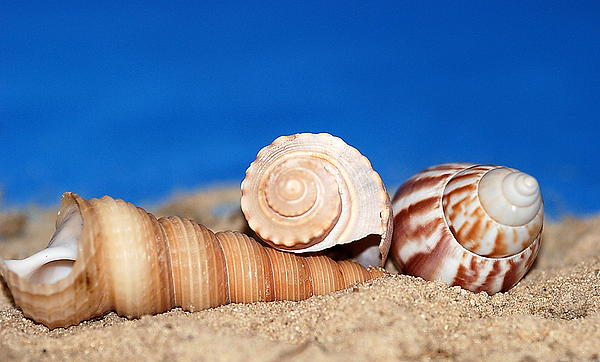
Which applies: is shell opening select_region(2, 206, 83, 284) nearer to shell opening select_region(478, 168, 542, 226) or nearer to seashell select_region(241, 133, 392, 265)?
seashell select_region(241, 133, 392, 265)

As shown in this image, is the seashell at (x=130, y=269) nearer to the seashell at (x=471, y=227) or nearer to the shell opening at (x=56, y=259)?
the shell opening at (x=56, y=259)

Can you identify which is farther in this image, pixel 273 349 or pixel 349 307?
pixel 349 307

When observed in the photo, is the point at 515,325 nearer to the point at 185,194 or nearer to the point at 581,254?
the point at 581,254

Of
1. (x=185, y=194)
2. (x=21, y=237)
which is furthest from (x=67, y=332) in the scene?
(x=185, y=194)

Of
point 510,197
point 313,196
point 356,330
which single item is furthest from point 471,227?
point 356,330

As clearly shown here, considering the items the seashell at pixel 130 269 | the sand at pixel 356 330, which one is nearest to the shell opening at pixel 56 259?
the seashell at pixel 130 269

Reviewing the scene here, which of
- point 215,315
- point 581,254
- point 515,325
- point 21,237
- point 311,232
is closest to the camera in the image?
point 515,325

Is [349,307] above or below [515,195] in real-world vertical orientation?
below
